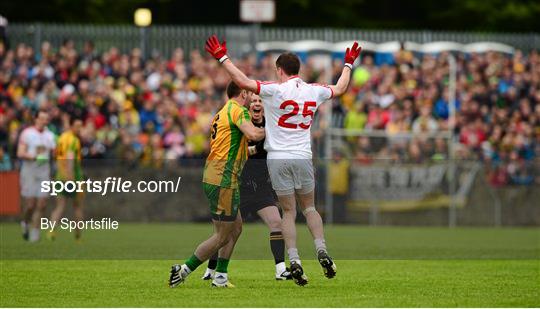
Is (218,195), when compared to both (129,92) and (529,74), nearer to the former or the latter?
(129,92)

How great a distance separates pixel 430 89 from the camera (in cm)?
3044

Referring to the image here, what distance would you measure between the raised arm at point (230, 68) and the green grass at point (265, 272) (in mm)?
2023

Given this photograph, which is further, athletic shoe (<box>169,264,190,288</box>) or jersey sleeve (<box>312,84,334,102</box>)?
jersey sleeve (<box>312,84,334,102</box>)

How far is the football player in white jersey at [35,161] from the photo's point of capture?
72.0ft

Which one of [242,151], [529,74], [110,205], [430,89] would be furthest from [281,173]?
[529,74]

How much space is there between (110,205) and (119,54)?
35.5 feet

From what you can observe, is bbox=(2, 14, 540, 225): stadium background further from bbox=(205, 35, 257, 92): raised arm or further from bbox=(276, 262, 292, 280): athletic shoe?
bbox=(205, 35, 257, 92): raised arm

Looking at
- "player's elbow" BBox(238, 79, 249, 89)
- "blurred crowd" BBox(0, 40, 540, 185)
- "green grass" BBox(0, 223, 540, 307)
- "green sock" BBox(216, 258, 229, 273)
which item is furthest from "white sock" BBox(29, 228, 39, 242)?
"player's elbow" BBox(238, 79, 249, 89)

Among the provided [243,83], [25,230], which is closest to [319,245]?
[243,83]

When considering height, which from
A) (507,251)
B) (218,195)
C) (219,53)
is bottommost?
(507,251)

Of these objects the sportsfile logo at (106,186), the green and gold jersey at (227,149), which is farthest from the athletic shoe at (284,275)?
the sportsfile logo at (106,186)

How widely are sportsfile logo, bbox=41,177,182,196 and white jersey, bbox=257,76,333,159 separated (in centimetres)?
570

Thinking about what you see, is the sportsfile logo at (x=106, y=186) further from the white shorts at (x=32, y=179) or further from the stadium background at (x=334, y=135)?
the white shorts at (x=32, y=179)

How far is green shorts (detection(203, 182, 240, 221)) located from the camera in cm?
1342
